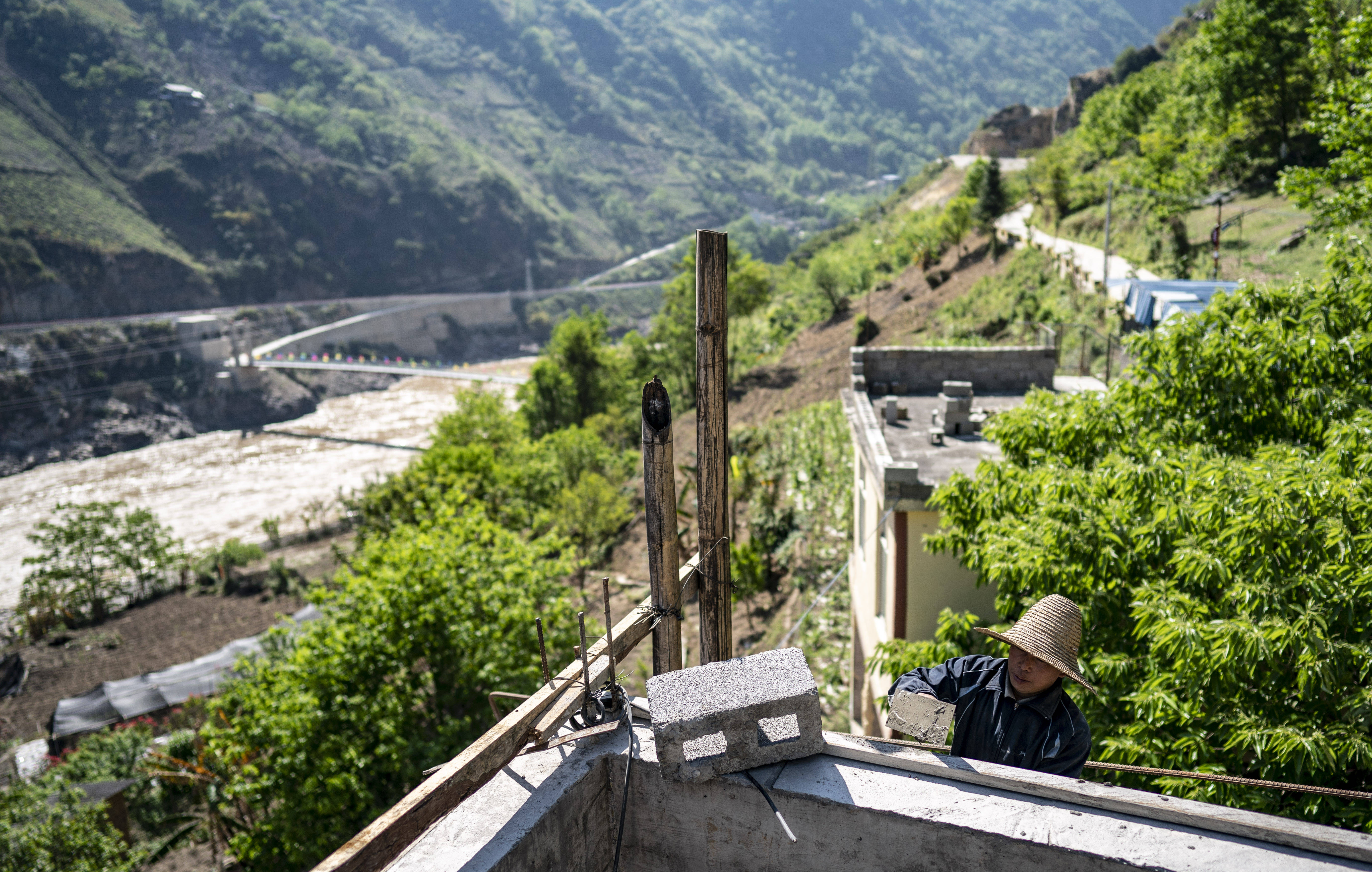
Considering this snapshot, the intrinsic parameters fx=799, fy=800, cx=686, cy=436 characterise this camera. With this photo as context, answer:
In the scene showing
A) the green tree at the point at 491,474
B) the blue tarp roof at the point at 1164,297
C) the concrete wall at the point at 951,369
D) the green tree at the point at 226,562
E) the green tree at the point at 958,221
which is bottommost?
the green tree at the point at 226,562

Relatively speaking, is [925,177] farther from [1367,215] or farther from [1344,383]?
[1344,383]

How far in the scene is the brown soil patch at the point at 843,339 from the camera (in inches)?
1325

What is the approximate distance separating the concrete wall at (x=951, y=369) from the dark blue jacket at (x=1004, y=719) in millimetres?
10661

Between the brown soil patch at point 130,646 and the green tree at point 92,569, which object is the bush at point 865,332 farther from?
the green tree at point 92,569

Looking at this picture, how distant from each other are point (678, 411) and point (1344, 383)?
36281mm

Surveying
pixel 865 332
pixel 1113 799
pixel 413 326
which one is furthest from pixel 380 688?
pixel 413 326

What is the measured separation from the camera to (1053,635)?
12.2 ft

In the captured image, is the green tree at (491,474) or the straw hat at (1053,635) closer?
the straw hat at (1053,635)

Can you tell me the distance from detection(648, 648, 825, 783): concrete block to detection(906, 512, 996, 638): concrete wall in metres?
6.21

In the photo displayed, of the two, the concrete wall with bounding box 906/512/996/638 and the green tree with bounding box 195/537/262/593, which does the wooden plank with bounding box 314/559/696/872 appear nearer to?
the concrete wall with bounding box 906/512/996/638

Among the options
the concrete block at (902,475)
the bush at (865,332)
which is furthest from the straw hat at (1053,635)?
the bush at (865,332)

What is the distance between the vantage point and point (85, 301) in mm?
81688

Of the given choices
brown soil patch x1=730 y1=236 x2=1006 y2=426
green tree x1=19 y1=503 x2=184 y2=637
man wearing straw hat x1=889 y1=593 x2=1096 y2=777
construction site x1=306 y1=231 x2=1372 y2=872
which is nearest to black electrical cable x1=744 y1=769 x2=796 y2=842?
construction site x1=306 y1=231 x2=1372 y2=872

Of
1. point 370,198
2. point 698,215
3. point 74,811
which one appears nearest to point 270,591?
point 74,811
